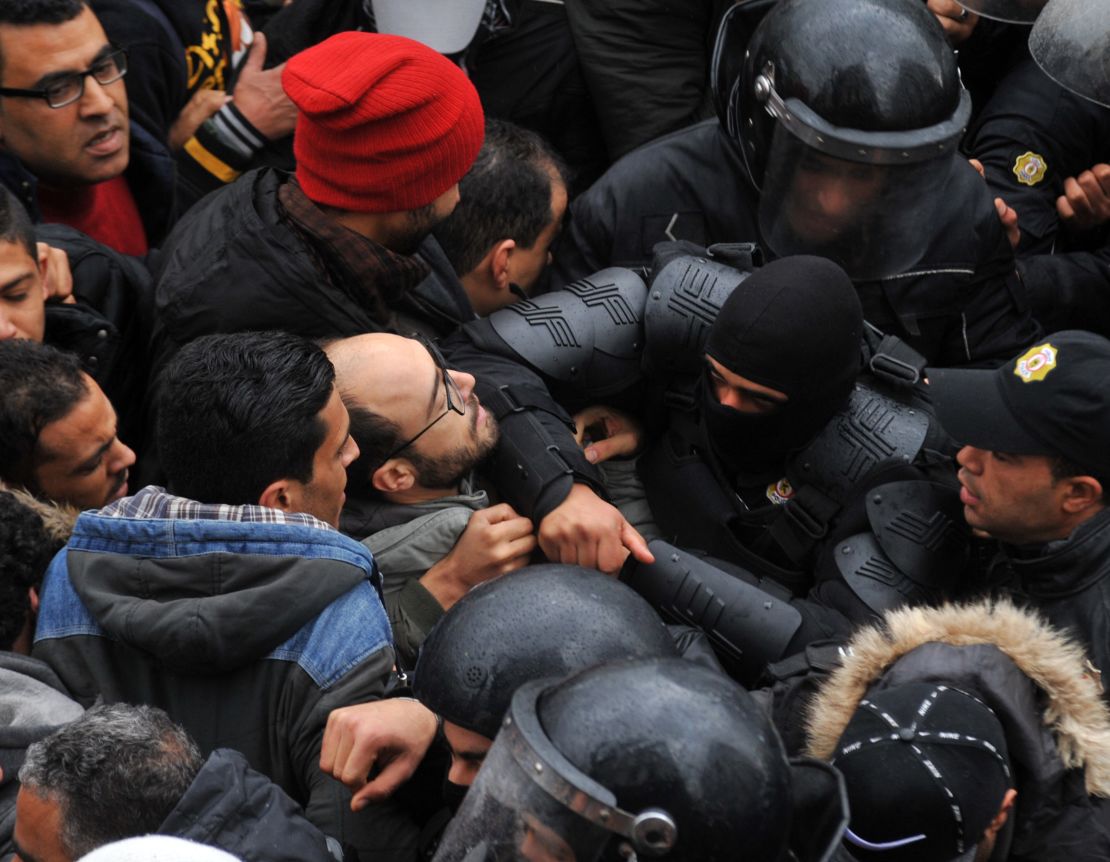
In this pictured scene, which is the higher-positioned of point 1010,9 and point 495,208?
point 1010,9

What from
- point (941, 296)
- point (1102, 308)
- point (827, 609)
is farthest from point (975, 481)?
point (1102, 308)

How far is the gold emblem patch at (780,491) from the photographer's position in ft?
11.1

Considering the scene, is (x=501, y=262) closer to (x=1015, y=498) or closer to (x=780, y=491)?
(x=780, y=491)

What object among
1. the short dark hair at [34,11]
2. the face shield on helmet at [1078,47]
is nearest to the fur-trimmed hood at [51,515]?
the short dark hair at [34,11]

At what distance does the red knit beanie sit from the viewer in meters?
3.03

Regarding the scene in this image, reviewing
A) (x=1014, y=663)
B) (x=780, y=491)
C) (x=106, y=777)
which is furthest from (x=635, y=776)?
(x=780, y=491)

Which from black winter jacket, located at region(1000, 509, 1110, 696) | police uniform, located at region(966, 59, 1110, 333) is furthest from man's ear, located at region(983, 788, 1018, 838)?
police uniform, located at region(966, 59, 1110, 333)

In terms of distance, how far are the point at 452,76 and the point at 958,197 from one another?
5.12 feet

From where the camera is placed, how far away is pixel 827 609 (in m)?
3.03

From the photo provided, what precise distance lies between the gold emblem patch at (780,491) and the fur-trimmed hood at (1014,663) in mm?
887

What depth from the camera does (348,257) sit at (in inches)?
119

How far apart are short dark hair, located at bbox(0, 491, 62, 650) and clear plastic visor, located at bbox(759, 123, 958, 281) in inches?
85.1

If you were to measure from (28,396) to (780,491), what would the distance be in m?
1.76

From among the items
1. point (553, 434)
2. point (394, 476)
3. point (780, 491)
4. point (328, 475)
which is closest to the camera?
point (328, 475)
